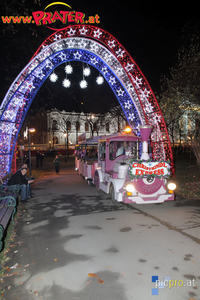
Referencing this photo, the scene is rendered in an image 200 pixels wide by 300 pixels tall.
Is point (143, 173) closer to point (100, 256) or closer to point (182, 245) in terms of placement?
point (182, 245)

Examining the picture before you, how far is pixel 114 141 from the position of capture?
10016 mm

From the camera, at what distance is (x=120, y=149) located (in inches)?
397

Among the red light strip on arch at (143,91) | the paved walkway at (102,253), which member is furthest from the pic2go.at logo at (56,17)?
the paved walkway at (102,253)

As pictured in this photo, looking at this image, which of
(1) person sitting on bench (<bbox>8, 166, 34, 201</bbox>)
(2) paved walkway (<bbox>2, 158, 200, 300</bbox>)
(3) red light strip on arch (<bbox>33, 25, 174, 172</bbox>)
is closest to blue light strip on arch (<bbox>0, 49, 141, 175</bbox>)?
(3) red light strip on arch (<bbox>33, 25, 174, 172</bbox>)

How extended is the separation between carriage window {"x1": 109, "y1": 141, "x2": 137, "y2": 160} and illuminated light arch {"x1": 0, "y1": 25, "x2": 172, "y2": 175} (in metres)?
2.15

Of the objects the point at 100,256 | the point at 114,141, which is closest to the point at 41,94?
the point at 114,141

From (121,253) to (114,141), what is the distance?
5.84 metres

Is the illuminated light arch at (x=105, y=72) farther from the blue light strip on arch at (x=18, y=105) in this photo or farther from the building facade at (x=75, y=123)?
the building facade at (x=75, y=123)

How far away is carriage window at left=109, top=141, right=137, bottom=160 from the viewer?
9898 mm

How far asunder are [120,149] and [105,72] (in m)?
5.13

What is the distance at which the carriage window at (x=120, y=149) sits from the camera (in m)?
9.90

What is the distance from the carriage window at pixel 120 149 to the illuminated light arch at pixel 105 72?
215 cm

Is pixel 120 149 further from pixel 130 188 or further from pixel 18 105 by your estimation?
pixel 18 105

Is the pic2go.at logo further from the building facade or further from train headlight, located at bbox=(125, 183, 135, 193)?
the building facade
